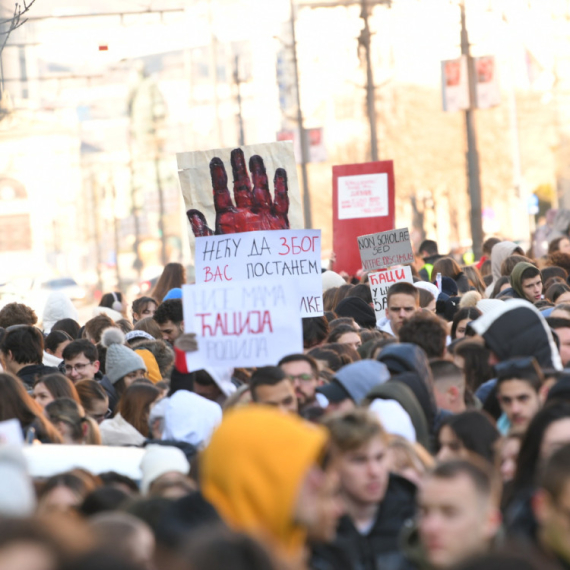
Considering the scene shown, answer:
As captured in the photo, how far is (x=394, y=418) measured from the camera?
5090 millimetres

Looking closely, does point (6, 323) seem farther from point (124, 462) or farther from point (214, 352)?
point (124, 462)

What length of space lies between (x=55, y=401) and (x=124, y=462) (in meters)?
1.10

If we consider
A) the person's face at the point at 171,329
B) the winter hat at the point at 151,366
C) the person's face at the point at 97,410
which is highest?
the person's face at the point at 171,329

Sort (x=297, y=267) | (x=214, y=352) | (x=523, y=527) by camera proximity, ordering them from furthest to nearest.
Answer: (x=297, y=267), (x=214, y=352), (x=523, y=527)

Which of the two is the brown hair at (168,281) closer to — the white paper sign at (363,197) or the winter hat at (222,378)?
the white paper sign at (363,197)

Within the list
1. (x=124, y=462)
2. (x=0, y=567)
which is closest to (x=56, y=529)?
(x=0, y=567)

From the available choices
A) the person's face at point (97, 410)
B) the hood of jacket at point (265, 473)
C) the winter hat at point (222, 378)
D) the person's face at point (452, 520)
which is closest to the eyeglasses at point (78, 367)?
the person's face at point (97, 410)

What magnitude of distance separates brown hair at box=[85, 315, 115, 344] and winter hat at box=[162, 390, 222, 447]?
404 cm

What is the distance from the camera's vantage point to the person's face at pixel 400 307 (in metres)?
8.30

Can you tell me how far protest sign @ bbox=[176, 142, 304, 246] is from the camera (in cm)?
1001

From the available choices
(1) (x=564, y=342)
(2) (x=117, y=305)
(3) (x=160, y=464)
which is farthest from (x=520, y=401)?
(2) (x=117, y=305)

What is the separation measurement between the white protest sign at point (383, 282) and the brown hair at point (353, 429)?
6202 mm

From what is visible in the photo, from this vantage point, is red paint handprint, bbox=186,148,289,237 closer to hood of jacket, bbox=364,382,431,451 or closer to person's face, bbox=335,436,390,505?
hood of jacket, bbox=364,382,431,451

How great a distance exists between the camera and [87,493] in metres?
4.21
